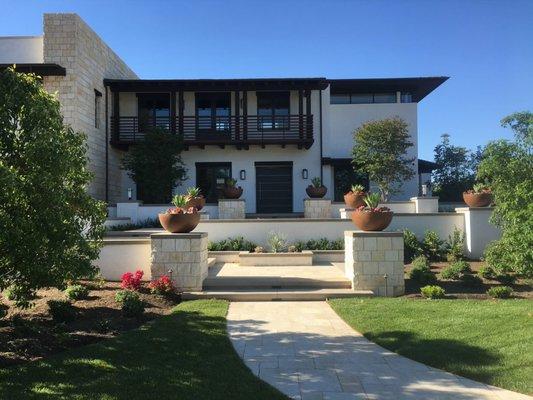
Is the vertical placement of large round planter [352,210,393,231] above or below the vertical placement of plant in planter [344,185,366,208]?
below

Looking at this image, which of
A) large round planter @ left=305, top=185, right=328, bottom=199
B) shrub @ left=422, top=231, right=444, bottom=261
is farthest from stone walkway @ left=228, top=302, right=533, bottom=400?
large round planter @ left=305, top=185, right=328, bottom=199

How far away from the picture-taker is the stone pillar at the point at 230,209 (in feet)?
57.8

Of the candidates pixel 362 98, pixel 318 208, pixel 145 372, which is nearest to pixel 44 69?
pixel 318 208

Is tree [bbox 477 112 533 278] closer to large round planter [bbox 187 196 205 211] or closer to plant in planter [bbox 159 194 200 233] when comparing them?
plant in planter [bbox 159 194 200 233]

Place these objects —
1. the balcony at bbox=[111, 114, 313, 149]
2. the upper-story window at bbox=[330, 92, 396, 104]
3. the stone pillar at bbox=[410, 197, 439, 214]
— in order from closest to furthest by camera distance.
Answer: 1. the stone pillar at bbox=[410, 197, 439, 214]
2. the balcony at bbox=[111, 114, 313, 149]
3. the upper-story window at bbox=[330, 92, 396, 104]

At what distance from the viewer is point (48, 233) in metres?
5.78

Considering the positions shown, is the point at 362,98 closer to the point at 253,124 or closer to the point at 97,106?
the point at 253,124

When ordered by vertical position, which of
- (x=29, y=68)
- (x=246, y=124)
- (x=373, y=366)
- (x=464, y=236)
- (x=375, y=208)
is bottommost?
(x=373, y=366)

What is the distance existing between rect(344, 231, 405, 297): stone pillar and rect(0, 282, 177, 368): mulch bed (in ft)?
12.9

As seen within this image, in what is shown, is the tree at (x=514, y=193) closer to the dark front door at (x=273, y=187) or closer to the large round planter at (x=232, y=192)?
the large round planter at (x=232, y=192)

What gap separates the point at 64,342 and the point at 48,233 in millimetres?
1599

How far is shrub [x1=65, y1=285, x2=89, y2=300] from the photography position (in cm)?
860

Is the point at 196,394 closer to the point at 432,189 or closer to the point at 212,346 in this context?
the point at 212,346

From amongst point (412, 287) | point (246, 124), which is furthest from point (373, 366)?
point (246, 124)
